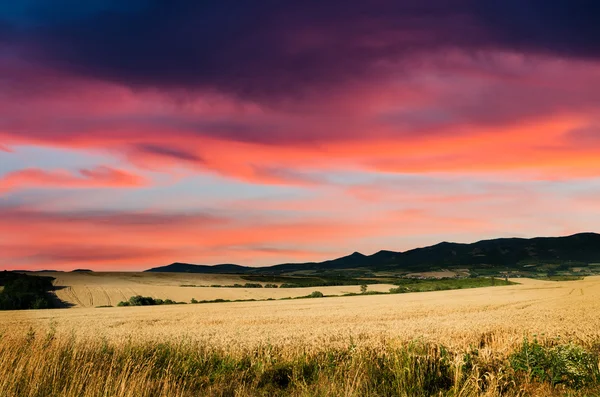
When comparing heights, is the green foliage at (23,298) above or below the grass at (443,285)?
above

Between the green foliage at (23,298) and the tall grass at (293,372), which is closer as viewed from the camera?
the tall grass at (293,372)

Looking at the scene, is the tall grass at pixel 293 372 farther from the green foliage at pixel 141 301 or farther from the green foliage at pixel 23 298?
the green foliage at pixel 23 298

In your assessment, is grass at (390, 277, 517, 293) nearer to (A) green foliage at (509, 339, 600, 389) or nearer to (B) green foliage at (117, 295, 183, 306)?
(B) green foliage at (117, 295, 183, 306)

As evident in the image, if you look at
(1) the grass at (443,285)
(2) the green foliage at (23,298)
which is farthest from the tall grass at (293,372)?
(1) the grass at (443,285)

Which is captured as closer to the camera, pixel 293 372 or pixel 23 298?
pixel 293 372

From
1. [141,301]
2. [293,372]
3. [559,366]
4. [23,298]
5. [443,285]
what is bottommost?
[443,285]

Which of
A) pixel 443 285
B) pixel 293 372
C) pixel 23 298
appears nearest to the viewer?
pixel 293 372

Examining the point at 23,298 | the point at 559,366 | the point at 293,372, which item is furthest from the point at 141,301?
the point at 559,366

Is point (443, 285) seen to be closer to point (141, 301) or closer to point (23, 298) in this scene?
point (141, 301)

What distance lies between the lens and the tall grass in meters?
10.7

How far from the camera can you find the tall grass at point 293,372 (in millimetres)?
10727

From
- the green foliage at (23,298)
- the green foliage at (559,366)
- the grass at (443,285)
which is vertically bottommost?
the grass at (443,285)

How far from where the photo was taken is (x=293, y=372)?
1445 centimetres

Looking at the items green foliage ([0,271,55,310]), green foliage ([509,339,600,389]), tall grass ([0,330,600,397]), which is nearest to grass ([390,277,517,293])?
green foliage ([0,271,55,310])
